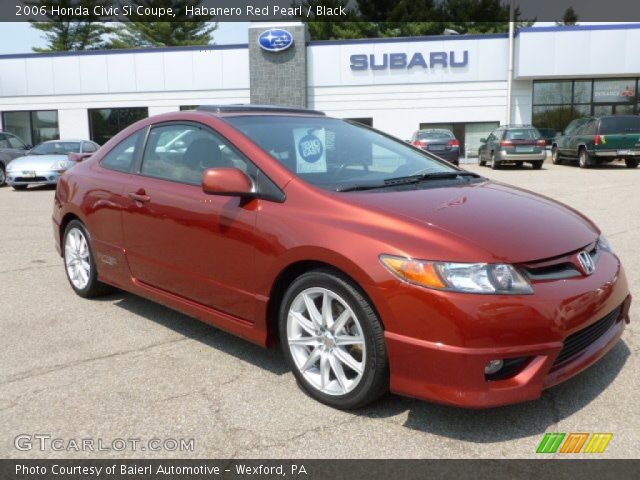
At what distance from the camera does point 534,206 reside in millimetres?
3375

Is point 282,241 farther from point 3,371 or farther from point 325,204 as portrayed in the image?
point 3,371

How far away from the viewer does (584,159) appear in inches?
804

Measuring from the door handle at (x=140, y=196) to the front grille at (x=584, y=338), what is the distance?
267 centimetres

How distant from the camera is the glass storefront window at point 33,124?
3072 centimetres

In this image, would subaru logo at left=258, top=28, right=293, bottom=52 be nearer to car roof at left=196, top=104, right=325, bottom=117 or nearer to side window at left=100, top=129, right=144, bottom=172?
side window at left=100, top=129, right=144, bottom=172

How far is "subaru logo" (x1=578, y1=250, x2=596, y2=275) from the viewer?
2904mm

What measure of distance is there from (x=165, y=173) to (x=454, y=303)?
7.48ft

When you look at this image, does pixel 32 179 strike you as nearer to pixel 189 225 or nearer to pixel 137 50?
pixel 189 225

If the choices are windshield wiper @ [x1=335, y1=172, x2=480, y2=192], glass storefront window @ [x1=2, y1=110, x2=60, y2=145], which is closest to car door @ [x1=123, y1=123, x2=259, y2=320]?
windshield wiper @ [x1=335, y1=172, x2=480, y2=192]


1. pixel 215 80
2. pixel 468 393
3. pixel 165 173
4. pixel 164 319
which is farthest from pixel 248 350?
pixel 215 80

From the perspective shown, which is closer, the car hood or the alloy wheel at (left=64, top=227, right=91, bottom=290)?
the car hood

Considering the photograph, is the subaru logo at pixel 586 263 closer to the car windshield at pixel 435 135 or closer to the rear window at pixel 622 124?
the car windshield at pixel 435 135

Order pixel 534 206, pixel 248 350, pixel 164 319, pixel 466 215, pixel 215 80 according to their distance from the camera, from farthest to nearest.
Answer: pixel 215 80, pixel 164 319, pixel 248 350, pixel 534 206, pixel 466 215
